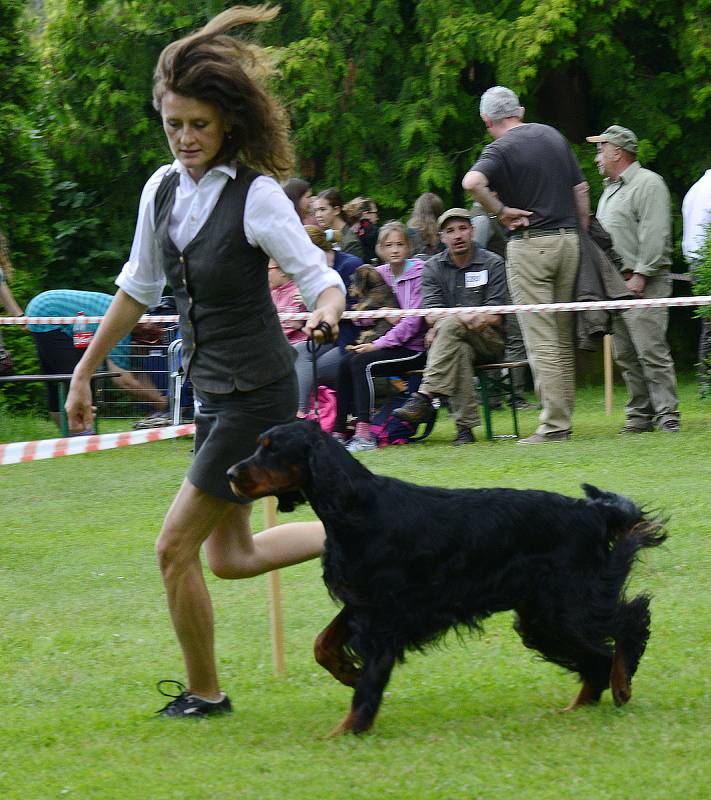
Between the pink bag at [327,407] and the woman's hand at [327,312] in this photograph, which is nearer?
the woman's hand at [327,312]

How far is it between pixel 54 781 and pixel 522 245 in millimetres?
6124

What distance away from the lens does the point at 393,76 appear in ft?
48.4

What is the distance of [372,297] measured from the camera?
33.3ft

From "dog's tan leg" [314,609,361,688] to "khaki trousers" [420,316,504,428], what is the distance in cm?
533

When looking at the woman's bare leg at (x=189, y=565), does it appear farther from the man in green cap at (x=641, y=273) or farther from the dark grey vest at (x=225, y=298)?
the man in green cap at (x=641, y=273)

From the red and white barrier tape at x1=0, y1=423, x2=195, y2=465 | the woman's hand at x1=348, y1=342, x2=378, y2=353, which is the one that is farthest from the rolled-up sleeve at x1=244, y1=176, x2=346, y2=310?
the woman's hand at x1=348, y1=342, x2=378, y2=353

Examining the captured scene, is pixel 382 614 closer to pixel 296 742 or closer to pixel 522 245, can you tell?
pixel 296 742

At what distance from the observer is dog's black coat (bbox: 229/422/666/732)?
13.4ft

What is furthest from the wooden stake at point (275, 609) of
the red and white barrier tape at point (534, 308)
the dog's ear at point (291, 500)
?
the red and white barrier tape at point (534, 308)

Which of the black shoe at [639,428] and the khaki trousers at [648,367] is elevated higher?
the khaki trousers at [648,367]

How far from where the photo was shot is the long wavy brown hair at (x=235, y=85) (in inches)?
158

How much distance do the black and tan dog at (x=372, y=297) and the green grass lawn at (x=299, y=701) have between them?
258cm

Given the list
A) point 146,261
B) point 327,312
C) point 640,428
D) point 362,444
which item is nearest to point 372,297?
point 362,444

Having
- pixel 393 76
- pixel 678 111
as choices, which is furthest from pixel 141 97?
pixel 678 111
